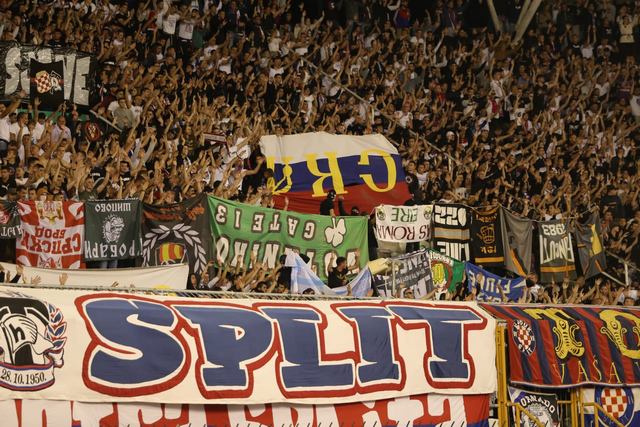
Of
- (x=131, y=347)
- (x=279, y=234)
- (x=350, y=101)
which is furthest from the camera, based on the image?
(x=350, y=101)

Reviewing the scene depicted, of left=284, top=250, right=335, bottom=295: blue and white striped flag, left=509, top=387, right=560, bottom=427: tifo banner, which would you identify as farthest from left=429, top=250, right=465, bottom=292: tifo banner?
left=509, top=387, right=560, bottom=427: tifo banner

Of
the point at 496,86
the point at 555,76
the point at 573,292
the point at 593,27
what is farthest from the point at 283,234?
the point at 593,27

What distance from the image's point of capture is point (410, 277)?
19.8m

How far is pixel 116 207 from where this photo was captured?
16734mm

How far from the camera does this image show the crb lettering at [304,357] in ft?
45.2

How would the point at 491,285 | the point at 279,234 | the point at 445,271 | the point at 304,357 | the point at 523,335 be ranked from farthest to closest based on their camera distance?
the point at 491,285, the point at 445,271, the point at 279,234, the point at 523,335, the point at 304,357

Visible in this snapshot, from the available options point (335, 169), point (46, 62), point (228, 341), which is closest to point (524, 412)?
→ point (228, 341)

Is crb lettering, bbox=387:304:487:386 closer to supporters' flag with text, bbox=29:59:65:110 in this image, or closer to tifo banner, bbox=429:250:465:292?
tifo banner, bbox=429:250:465:292

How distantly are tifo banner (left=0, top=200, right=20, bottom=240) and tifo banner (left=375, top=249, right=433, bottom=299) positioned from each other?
21.6 ft

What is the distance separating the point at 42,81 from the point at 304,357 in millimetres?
8726

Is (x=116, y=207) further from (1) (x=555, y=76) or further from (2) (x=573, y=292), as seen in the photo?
(1) (x=555, y=76)

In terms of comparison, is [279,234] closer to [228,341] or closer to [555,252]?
[228,341]

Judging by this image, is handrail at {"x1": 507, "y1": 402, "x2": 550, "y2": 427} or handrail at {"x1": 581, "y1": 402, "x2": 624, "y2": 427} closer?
handrail at {"x1": 507, "y1": 402, "x2": 550, "y2": 427}

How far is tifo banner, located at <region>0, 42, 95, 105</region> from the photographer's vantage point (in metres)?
19.5
